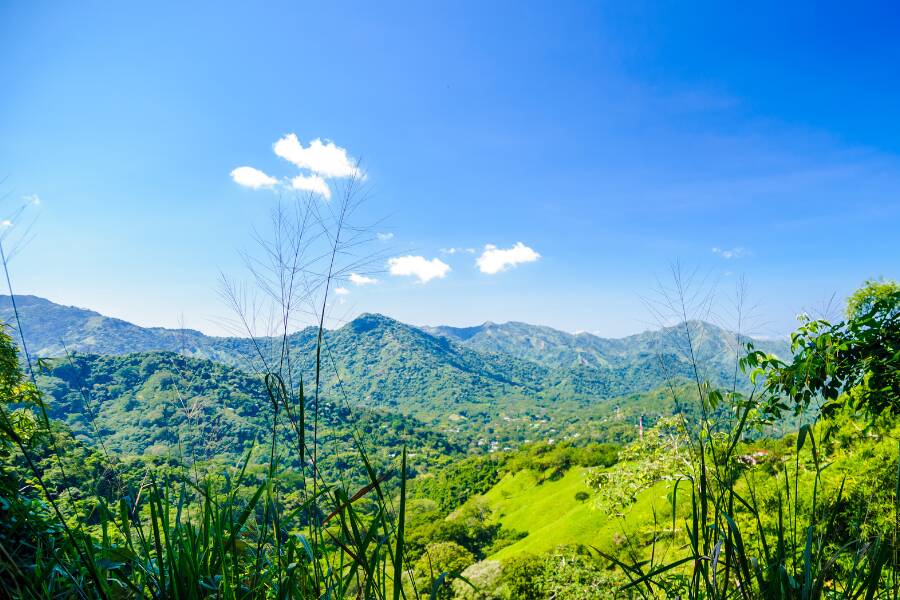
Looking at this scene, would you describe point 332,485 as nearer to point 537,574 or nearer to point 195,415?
point 195,415

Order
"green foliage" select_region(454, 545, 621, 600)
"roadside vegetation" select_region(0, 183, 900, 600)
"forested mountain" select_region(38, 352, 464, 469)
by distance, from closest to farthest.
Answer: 1. "roadside vegetation" select_region(0, 183, 900, 600)
2. "forested mountain" select_region(38, 352, 464, 469)
3. "green foliage" select_region(454, 545, 621, 600)

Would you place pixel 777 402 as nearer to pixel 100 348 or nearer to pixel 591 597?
pixel 100 348

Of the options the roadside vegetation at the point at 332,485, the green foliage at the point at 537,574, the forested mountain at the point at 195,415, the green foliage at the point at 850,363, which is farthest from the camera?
the green foliage at the point at 537,574

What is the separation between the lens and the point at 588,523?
4100 cm

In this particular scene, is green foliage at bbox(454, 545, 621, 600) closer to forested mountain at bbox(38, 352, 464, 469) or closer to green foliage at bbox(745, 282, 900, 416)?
green foliage at bbox(745, 282, 900, 416)

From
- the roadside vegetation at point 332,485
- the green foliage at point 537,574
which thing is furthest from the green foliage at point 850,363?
the green foliage at point 537,574

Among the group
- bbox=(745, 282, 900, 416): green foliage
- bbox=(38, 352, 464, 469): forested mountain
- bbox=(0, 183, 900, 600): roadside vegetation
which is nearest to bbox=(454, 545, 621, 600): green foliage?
bbox=(0, 183, 900, 600): roadside vegetation

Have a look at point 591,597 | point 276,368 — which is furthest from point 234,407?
point 591,597

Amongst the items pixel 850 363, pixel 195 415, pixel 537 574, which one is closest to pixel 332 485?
pixel 195 415

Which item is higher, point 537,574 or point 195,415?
point 195,415

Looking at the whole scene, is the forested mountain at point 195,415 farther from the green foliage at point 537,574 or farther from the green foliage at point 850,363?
the green foliage at point 537,574

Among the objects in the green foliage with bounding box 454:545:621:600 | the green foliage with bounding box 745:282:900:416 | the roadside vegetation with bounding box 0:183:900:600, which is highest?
the green foliage with bounding box 745:282:900:416

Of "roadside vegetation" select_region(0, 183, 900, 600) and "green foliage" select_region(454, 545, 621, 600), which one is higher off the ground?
"roadside vegetation" select_region(0, 183, 900, 600)

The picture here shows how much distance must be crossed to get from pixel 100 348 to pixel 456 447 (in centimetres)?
12618
